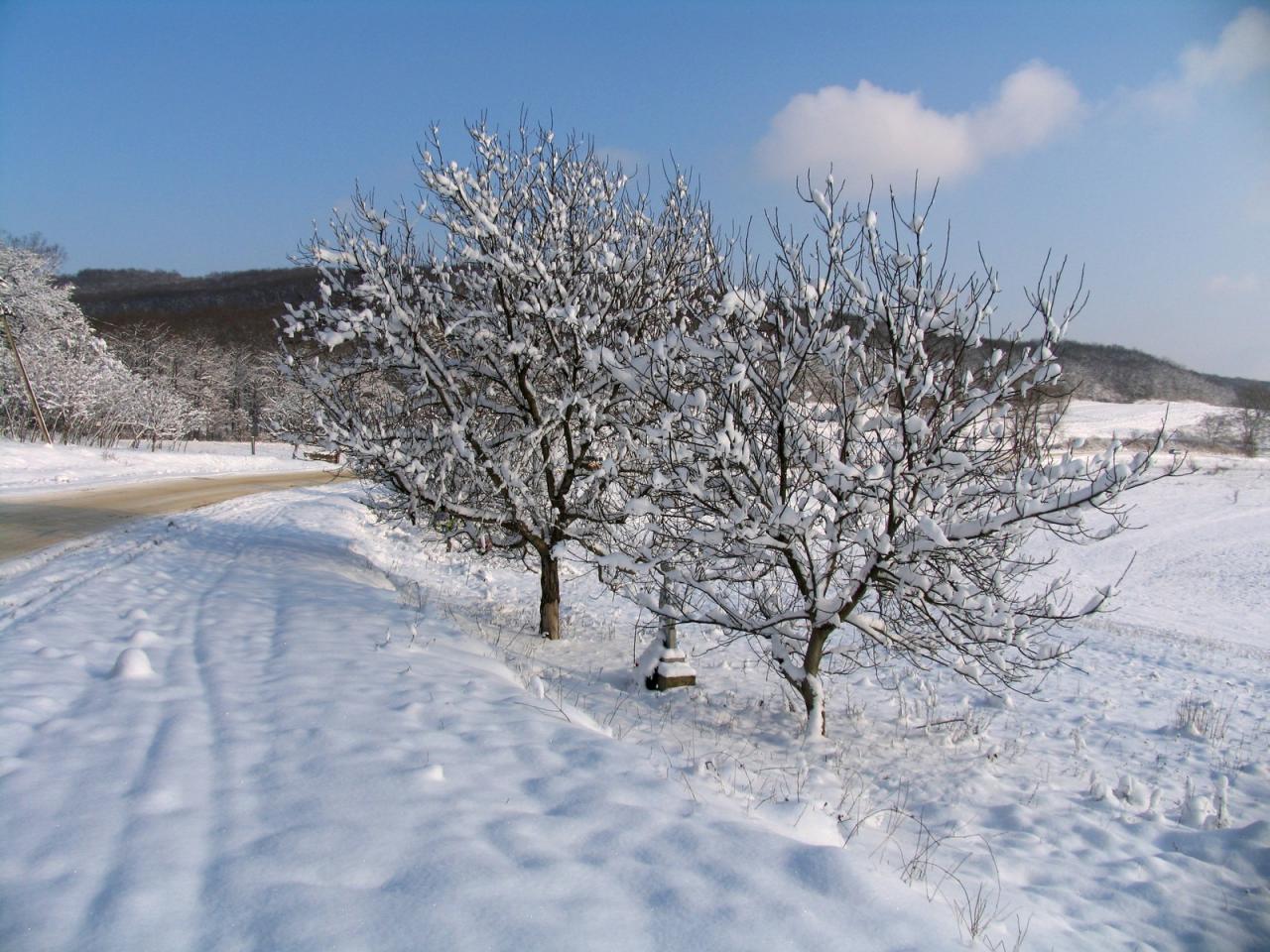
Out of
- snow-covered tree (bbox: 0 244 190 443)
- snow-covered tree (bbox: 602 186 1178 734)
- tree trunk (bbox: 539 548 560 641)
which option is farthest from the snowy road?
snow-covered tree (bbox: 0 244 190 443)

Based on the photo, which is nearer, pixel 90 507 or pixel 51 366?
pixel 90 507

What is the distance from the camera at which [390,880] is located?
2.76 metres

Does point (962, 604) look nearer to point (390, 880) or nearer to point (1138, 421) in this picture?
point (390, 880)

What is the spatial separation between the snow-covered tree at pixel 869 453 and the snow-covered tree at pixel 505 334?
1817mm

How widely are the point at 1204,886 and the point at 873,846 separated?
7.06ft

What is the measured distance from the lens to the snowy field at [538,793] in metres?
2.65

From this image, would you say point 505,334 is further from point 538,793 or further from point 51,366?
point 51,366

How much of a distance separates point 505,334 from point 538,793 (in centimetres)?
603

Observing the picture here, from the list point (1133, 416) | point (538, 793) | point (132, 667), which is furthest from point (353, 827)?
point (1133, 416)

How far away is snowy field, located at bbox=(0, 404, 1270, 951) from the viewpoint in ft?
8.70

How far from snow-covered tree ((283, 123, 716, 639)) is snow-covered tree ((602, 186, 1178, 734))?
71.5 inches

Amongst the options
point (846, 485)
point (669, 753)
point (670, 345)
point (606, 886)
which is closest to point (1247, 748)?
point (846, 485)

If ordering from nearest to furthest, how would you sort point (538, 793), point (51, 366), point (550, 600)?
point (538, 793) < point (550, 600) < point (51, 366)

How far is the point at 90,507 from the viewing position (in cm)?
1535
